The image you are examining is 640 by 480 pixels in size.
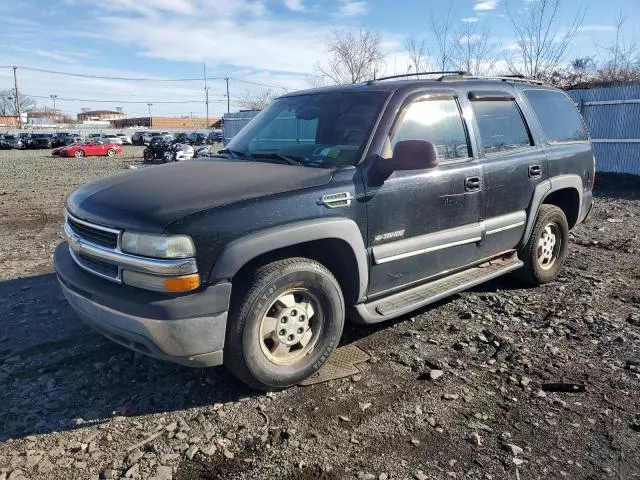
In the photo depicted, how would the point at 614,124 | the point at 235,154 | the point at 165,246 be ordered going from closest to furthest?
the point at 165,246 < the point at 235,154 < the point at 614,124

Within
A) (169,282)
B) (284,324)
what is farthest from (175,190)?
(284,324)

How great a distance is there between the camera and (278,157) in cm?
377

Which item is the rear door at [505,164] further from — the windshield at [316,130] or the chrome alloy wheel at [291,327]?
the chrome alloy wheel at [291,327]

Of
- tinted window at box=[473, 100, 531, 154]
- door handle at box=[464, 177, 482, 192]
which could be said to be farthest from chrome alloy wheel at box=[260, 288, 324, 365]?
tinted window at box=[473, 100, 531, 154]

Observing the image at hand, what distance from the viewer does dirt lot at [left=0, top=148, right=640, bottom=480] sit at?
2611 mm

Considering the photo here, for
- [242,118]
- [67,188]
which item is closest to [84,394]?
[67,188]

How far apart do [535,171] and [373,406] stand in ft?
9.26

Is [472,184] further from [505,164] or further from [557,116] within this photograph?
[557,116]

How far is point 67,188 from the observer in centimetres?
1474

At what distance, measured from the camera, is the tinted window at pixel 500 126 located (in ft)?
14.2

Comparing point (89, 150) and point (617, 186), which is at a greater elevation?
point (89, 150)

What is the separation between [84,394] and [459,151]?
10.7ft

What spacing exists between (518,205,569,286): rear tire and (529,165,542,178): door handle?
441 millimetres

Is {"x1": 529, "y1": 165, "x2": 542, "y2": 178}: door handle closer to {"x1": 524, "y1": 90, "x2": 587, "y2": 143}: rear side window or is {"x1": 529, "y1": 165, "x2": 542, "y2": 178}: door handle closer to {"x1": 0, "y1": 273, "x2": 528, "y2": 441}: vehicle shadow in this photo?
{"x1": 524, "y1": 90, "x2": 587, "y2": 143}: rear side window
